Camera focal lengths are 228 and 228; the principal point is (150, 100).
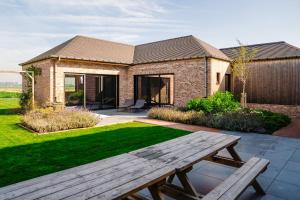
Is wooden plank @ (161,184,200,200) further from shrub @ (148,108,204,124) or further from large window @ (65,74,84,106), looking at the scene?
large window @ (65,74,84,106)

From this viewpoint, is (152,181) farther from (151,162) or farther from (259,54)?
(259,54)

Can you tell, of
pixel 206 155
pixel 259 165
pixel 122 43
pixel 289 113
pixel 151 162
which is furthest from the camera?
pixel 122 43

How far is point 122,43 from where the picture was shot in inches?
796

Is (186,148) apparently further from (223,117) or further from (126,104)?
(126,104)

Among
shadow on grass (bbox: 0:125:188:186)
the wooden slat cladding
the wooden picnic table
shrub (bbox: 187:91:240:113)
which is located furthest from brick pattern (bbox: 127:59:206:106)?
the wooden picnic table

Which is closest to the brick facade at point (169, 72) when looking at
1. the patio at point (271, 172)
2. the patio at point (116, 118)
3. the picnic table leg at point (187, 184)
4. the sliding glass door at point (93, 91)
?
the sliding glass door at point (93, 91)

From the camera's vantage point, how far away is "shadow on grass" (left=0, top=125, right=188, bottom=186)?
456cm

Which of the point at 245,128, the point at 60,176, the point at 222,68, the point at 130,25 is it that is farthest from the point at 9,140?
the point at 222,68

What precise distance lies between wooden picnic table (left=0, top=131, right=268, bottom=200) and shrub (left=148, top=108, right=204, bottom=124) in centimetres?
648

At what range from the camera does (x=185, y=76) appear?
562 inches

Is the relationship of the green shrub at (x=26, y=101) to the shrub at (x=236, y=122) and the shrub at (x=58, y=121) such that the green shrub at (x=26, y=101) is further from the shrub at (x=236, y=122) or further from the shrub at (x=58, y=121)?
the shrub at (x=236, y=122)

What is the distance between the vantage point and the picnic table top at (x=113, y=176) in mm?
2027

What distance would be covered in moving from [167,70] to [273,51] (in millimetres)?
7080

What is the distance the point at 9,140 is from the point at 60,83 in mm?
7126
